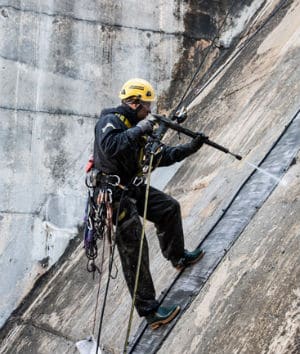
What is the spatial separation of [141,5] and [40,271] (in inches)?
163

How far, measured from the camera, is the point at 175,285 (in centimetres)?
464

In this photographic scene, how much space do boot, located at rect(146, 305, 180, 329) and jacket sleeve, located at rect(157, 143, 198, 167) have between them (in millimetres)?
1172

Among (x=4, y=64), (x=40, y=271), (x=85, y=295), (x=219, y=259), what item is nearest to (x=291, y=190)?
(x=219, y=259)

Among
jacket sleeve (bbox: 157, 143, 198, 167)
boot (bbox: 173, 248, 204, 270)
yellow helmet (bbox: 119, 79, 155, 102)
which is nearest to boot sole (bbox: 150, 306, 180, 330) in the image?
boot (bbox: 173, 248, 204, 270)

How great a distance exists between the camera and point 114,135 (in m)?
4.02

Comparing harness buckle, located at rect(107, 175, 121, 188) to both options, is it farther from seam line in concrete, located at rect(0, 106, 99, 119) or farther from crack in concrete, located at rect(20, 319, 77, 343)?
seam line in concrete, located at rect(0, 106, 99, 119)

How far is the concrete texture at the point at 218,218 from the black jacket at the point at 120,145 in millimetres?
1011

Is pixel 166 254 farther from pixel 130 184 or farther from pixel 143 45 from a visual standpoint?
pixel 143 45

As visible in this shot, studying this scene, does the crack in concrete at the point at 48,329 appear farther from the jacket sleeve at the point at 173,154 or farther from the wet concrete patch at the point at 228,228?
the jacket sleeve at the point at 173,154

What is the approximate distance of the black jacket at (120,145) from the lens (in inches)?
156

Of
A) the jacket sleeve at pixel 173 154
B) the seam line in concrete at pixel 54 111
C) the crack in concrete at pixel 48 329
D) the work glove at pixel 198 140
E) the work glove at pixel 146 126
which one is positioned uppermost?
the work glove at pixel 146 126

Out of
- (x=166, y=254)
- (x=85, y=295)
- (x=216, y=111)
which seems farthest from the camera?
(x=216, y=111)

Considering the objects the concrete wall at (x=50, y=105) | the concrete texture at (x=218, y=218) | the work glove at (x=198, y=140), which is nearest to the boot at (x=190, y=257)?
the concrete texture at (x=218, y=218)

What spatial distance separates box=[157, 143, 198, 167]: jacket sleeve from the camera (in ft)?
14.7
